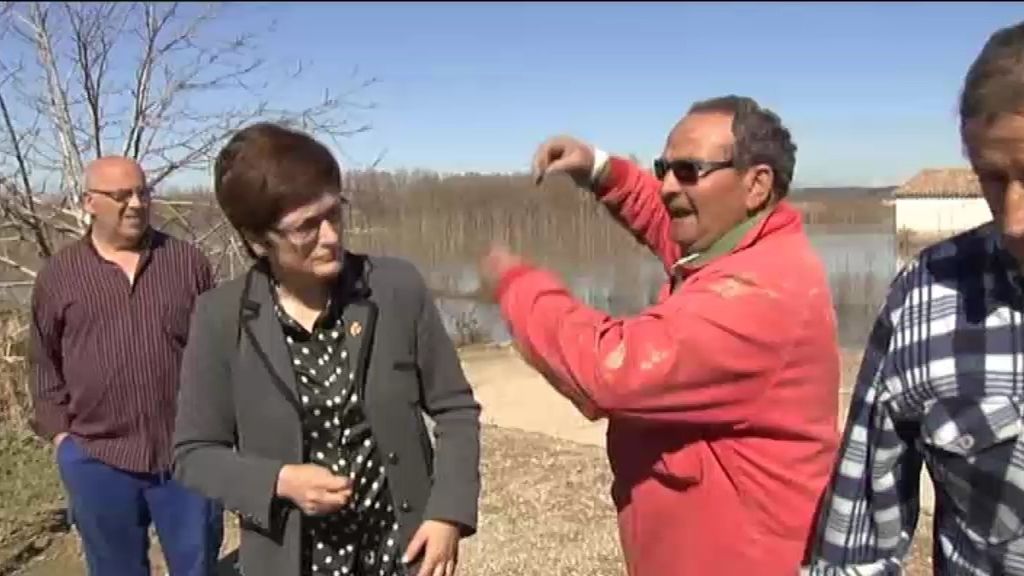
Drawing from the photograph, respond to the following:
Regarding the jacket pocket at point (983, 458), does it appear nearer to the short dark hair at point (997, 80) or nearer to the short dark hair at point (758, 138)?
the short dark hair at point (997, 80)

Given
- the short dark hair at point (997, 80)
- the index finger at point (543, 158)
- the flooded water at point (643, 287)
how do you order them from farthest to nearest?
the flooded water at point (643, 287) → the index finger at point (543, 158) → the short dark hair at point (997, 80)

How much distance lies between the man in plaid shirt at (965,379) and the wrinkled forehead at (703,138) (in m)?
0.56

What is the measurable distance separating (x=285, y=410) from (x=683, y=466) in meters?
0.79

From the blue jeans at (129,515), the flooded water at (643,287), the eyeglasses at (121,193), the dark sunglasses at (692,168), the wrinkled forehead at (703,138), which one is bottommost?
the flooded water at (643,287)

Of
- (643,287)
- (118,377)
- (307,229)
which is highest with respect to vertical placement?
(307,229)

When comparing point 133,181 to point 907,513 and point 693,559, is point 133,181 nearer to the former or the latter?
point 693,559

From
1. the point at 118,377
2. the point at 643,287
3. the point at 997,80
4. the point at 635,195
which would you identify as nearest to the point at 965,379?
the point at 997,80

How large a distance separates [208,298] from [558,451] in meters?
6.14

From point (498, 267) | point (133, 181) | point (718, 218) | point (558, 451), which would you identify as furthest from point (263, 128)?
point (558, 451)

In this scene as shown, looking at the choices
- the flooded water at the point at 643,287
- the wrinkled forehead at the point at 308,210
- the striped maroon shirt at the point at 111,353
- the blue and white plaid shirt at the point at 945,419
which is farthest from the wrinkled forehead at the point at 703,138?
the flooded water at the point at 643,287

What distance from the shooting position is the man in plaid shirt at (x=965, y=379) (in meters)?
1.52

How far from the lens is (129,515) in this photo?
3.83 metres

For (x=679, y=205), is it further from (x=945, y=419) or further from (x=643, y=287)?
(x=643, y=287)

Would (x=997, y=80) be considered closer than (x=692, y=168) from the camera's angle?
Yes
